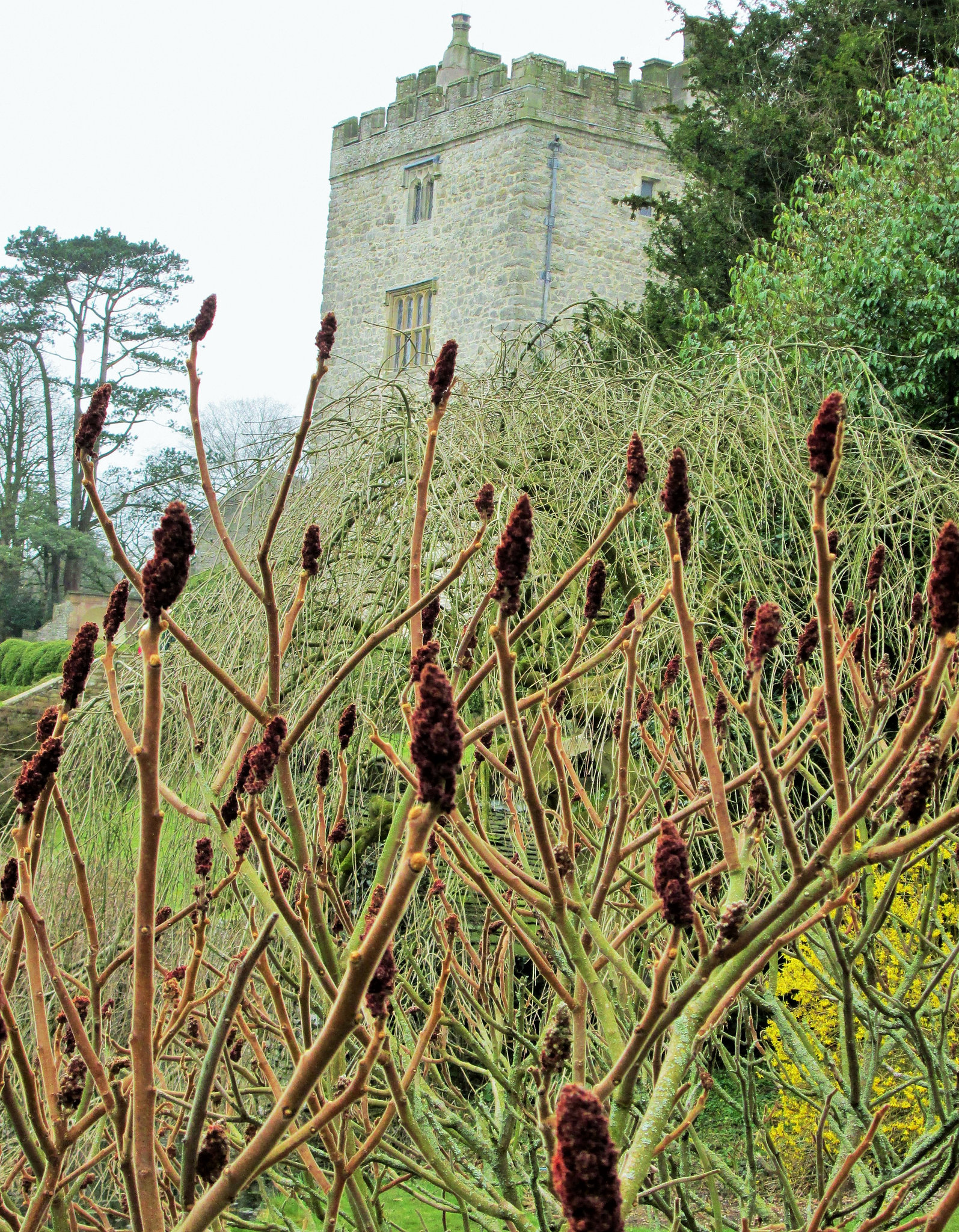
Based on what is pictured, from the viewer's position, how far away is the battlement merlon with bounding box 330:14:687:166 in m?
21.0

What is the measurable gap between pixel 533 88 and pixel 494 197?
1.90m

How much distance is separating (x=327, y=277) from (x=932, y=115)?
56.5 feet

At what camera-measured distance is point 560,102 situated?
21.0 metres

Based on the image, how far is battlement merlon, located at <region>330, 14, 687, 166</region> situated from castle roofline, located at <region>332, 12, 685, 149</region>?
0.04 feet

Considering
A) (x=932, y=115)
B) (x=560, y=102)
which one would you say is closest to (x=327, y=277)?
(x=560, y=102)

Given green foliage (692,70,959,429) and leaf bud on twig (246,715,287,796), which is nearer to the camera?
leaf bud on twig (246,715,287,796)

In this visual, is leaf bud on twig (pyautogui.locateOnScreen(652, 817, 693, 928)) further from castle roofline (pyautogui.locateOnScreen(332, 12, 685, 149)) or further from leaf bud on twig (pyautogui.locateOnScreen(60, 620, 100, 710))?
castle roofline (pyautogui.locateOnScreen(332, 12, 685, 149))

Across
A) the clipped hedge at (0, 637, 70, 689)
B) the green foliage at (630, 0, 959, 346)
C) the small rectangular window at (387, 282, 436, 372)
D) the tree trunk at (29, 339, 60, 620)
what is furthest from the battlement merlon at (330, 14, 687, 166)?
the tree trunk at (29, 339, 60, 620)

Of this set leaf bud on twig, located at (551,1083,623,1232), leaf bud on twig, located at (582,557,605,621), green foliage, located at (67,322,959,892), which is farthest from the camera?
green foliage, located at (67,322,959,892)

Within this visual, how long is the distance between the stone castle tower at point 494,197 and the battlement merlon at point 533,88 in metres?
0.03

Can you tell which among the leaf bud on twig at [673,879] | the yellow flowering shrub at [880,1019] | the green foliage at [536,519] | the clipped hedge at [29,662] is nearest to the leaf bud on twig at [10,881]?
the leaf bud on twig at [673,879]

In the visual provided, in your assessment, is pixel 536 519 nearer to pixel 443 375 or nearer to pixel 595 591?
pixel 595 591

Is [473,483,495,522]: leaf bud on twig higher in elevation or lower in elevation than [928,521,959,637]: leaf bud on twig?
higher

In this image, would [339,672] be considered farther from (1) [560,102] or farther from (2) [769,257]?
(1) [560,102]
